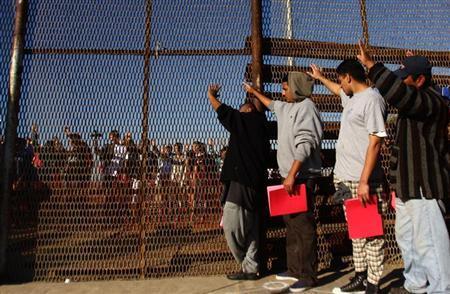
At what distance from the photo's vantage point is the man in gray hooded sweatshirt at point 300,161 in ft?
9.96

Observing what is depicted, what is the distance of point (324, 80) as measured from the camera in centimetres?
358

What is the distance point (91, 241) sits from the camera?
3.52 metres

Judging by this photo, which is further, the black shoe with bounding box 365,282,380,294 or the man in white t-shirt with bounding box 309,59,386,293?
the black shoe with bounding box 365,282,380,294

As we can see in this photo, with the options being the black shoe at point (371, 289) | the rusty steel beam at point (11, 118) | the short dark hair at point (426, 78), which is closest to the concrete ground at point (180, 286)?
the black shoe at point (371, 289)

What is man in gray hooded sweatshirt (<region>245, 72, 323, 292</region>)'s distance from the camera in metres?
3.04

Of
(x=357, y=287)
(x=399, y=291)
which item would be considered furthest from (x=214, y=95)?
(x=399, y=291)

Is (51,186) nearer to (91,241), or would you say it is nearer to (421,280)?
(91,241)

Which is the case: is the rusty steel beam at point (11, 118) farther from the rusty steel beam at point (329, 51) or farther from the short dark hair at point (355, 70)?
the short dark hair at point (355, 70)

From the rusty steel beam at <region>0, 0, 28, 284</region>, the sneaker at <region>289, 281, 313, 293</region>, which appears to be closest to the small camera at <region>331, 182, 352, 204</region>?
the sneaker at <region>289, 281, 313, 293</region>

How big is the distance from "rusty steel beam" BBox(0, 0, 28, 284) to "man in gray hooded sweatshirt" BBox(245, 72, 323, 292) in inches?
100

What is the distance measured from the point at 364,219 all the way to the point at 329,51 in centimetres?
200

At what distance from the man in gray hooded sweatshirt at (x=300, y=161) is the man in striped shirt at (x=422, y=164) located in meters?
0.72

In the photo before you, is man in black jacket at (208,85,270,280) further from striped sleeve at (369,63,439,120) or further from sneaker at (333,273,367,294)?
striped sleeve at (369,63,439,120)

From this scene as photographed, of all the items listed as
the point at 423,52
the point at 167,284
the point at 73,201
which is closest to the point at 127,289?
the point at 167,284
